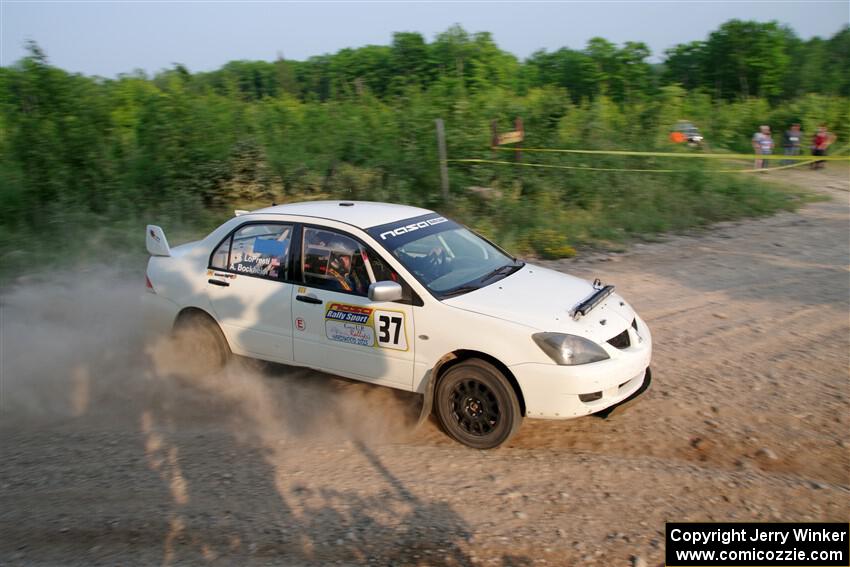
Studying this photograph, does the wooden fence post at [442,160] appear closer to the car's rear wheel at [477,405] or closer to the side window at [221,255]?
the side window at [221,255]

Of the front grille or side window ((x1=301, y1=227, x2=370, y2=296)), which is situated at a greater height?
side window ((x1=301, y1=227, x2=370, y2=296))

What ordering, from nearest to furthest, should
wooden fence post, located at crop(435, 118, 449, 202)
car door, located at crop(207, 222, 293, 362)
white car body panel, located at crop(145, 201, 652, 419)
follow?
white car body panel, located at crop(145, 201, 652, 419) < car door, located at crop(207, 222, 293, 362) < wooden fence post, located at crop(435, 118, 449, 202)

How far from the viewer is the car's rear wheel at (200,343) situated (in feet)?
20.6

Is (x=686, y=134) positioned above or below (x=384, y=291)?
above

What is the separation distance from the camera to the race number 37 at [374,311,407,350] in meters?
5.17

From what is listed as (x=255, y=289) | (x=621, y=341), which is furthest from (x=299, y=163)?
(x=621, y=341)

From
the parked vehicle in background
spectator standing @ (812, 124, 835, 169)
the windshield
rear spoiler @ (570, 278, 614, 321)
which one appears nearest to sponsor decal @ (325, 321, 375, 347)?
the windshield

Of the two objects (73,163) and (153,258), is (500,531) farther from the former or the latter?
(73,163)

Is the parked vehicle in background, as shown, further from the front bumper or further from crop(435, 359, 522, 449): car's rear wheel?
crop(435, 359, 522, 449): car's rear wheel

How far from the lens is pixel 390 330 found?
522 cm

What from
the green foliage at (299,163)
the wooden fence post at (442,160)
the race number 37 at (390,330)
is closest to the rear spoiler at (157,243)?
the race number 37 at (390,330)

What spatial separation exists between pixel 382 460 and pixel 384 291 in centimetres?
123

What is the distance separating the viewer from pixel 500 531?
12.9ft

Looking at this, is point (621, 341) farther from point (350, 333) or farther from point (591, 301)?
point (350, 333)
